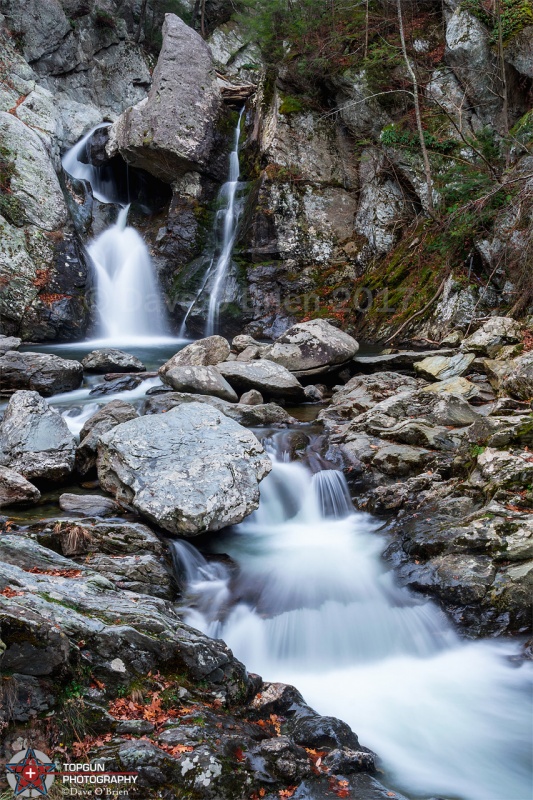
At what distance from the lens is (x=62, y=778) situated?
2164 millimetres

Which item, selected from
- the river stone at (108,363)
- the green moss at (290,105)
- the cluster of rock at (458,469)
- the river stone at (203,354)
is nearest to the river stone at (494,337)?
the cluster of rock at (458,469)

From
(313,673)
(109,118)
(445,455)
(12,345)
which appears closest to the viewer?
(313,673)

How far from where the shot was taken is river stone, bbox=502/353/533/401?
21.8 feet

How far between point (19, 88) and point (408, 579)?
18.7m

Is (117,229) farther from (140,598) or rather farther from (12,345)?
(140,598)

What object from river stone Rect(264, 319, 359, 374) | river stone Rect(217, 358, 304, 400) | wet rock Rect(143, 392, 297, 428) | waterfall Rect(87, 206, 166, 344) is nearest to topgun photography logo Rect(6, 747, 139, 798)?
wet rock Rect(143, 392, 297, 428)

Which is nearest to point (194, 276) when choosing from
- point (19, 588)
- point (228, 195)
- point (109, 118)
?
point (228, 195)

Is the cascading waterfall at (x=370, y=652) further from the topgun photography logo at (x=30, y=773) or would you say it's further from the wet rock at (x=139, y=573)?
the topgun photography logo at (x=30, y=773)

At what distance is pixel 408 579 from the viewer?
4688 mm

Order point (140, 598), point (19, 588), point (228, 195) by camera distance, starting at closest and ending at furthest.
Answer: point (19, 588) → point (140, 598) → point (228, 195)

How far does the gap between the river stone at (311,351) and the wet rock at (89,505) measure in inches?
204

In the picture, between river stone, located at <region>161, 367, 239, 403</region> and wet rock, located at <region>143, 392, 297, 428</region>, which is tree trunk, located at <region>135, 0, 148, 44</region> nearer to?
river stone, located at <region>161, 367, 239, 403</region>

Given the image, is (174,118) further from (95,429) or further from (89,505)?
(89,505)

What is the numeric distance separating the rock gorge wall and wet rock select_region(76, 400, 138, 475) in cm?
717
